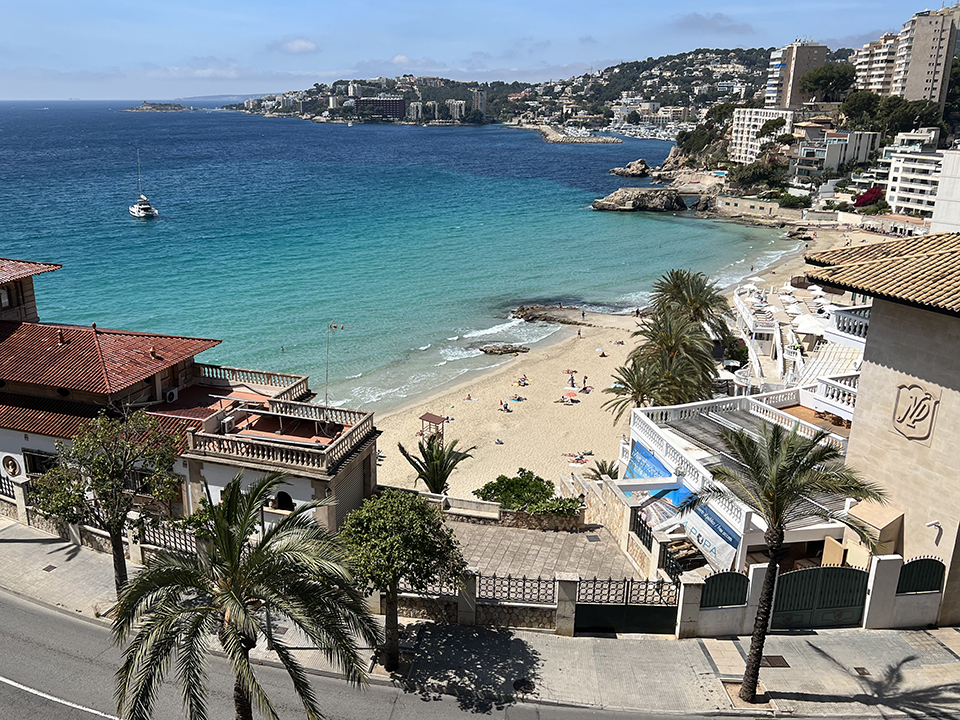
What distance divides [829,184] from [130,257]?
106m

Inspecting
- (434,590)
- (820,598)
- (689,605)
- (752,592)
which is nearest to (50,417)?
(434,590)

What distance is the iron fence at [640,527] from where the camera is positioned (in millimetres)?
19688

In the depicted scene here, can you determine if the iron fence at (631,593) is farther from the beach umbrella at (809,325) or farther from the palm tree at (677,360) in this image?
the beach umbrella at (809,325)

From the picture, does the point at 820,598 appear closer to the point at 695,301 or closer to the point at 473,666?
the point at 473,666

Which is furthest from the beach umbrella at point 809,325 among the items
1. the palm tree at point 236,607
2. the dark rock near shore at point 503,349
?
the palm tree at point 236,607

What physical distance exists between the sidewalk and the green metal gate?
0.29 meters

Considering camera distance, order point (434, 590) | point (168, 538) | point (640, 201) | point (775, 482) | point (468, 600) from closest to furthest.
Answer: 1. point (775, 482)
2. point (468, 600)
3. point (434, 590)
4. point (168, 538)
5. point (640, 201)

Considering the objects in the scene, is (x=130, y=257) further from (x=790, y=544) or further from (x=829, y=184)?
(x=829, y=184)

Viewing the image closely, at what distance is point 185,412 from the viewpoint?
23.2 metres

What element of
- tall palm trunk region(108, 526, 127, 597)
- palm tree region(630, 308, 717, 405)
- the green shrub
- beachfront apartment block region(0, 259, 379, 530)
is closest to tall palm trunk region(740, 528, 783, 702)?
the green shrub

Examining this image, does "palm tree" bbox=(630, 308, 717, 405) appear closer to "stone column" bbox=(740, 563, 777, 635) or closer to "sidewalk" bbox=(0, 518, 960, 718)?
"stone column" bbox=(740, 563, 777, 635)

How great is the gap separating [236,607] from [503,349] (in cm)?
4156

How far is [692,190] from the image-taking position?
450ft

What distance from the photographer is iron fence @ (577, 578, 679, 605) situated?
55.2ft
